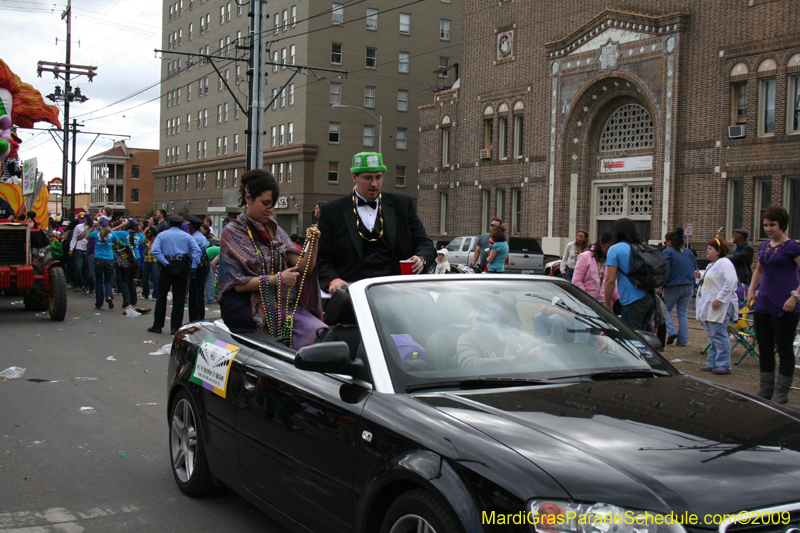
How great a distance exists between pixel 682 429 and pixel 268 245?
3.19m

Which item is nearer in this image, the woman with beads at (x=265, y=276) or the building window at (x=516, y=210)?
the woman with beads at (x=265, y=276)

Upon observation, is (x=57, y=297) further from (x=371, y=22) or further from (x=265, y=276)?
(x=371, y=22)

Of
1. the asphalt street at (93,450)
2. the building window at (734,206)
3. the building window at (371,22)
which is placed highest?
the building window at (371,22)

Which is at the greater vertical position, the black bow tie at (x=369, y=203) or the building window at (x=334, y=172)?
the building window at (x=334, y=172)

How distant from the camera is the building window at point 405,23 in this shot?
5906 centimetres

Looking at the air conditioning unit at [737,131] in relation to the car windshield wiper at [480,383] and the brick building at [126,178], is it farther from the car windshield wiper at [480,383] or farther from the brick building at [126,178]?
the brick building at [126,178]

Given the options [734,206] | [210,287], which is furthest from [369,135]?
[210,287]

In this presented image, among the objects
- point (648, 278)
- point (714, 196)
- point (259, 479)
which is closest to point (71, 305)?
point (648, 278)

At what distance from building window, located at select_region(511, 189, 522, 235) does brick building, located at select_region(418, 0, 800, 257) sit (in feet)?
0.24

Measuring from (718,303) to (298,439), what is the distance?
728cm

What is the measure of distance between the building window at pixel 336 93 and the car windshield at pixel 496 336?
178 feet

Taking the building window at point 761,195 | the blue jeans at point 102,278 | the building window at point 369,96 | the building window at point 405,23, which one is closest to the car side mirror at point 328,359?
the blue jeans at point 102,278

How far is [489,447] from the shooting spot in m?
2.54

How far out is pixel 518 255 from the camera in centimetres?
2898
